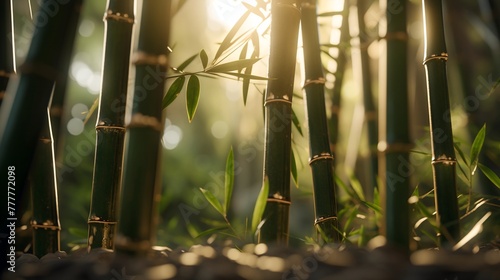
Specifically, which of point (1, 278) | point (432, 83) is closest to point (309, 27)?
point (432, 83)

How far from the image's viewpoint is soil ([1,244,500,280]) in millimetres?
638

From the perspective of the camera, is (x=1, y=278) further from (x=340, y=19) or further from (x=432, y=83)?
(x=340, y=19)

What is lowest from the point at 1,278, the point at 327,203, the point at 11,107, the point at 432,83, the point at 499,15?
the point at 1,278

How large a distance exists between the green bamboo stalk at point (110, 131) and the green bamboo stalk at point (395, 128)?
446mm

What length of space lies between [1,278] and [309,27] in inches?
29.5

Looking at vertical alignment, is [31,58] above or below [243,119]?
below

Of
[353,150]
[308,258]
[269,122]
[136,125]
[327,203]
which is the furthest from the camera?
[353,150]

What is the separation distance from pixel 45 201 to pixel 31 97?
37 cm

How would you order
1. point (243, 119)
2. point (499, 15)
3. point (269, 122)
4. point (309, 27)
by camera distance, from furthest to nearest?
point (243, 119) < point (499, 15) < point (309, 27) < point (269, 122)

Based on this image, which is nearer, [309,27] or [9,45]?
[9,45]

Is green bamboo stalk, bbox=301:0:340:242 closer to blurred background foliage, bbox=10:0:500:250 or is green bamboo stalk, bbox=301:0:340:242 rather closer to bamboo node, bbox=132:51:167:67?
blurred background foliage, bbox=10:0:500:250

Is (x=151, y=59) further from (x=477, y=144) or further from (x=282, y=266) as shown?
(x=477, y=144)

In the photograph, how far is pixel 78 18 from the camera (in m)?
0.91

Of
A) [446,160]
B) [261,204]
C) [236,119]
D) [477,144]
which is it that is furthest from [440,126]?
[236,119]
